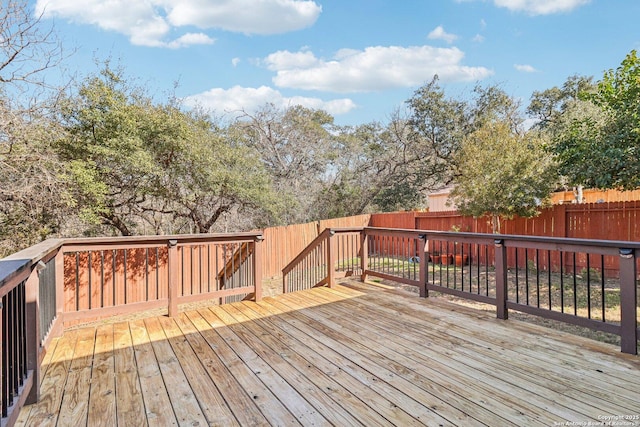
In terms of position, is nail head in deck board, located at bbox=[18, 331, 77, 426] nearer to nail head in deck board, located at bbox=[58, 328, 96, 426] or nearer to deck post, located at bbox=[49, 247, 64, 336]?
nail head in deck board, located at bbox=[58, 328, 96, 426]

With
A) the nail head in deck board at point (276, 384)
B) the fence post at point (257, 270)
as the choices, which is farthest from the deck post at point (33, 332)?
the fence post at point (257, 270)

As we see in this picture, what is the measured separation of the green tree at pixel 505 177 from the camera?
24.1 feet

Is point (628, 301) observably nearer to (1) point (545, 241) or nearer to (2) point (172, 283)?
(1) point (545, 241)

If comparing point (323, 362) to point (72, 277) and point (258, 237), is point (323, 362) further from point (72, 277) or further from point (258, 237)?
point (72, 277)

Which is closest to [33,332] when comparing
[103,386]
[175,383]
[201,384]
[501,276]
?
[103,386]

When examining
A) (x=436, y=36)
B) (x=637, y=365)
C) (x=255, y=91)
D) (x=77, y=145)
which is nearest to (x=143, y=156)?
(x=77, y=145)

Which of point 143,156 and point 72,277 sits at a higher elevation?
point 143,156

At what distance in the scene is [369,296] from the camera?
4.33 m

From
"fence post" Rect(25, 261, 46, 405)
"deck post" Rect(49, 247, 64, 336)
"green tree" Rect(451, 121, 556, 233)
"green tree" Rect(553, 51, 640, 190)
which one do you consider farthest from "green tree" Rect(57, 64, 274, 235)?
"green tree" Rect(553, 51, 640, 190)

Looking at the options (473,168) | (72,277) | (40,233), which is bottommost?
(72,277)

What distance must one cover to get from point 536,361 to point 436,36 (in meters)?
11.3

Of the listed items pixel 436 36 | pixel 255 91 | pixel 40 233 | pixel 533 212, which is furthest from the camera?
pixel 255 91

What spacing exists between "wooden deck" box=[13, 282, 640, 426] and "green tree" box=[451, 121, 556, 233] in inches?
193

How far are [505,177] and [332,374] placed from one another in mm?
6930
